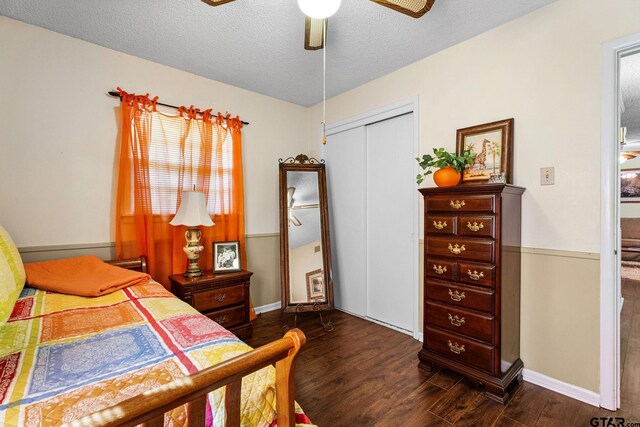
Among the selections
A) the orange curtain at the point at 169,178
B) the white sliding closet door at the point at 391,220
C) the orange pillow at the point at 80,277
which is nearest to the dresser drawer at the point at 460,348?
the white sliding closet door at the point at 391,220

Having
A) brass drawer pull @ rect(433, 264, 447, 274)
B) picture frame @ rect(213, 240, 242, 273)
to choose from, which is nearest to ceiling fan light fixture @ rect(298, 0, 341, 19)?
brass drawer pull @ rect(433, 264, 447, 274)

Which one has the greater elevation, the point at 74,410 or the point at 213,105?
the point at 213,105

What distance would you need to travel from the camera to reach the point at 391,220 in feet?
9.43

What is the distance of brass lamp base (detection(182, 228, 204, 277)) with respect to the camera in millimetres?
2455

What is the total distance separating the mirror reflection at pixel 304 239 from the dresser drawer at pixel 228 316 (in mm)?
563

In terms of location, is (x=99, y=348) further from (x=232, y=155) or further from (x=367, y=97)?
(x=367, y=97)

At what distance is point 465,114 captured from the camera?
2.29 m

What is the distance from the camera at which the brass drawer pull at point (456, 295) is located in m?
1.93

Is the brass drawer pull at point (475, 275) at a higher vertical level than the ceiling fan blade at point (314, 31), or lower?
lower

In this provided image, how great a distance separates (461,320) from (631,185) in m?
6.81

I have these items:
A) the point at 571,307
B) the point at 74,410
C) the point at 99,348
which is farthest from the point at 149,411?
the point at 571,307

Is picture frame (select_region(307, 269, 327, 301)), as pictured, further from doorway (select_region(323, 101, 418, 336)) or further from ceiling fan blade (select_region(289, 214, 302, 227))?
ceiling fan blade (select_region(289, 214, 302, 227))

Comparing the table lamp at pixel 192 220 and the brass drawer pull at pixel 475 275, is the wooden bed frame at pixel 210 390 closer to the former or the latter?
the brass drawer pull at pixel 475 275

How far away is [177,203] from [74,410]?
212 cm
